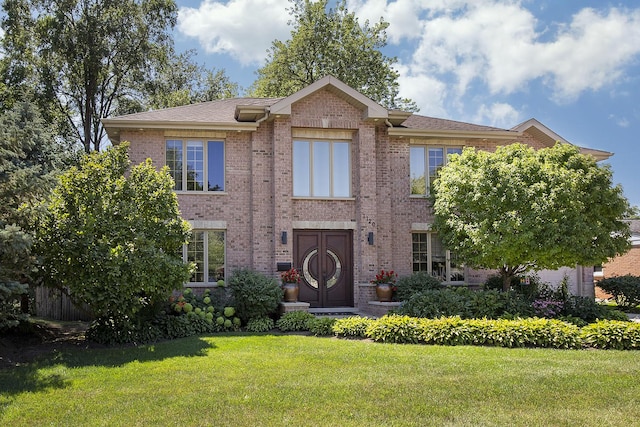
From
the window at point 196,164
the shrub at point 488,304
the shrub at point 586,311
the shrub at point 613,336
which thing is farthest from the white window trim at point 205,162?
the shrub at point 613,336

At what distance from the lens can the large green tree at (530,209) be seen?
14.0 metres

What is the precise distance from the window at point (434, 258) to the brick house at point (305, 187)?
0.03 metres

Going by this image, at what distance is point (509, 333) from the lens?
11.2m

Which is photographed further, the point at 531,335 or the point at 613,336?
the point at 531,335

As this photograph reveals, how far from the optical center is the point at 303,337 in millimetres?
12211

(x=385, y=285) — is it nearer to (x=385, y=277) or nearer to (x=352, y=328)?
(x=385, y=277)

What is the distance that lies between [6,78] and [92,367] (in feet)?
64.9

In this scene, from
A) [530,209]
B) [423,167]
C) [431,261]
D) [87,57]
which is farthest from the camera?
[87,57]

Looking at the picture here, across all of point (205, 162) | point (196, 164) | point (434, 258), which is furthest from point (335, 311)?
point (196, 164)

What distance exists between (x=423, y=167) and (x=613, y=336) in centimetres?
793

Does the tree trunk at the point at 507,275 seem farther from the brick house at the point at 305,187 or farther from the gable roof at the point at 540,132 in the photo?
the gable roof at the point at 540,132

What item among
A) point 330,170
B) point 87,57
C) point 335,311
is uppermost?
point 87,57

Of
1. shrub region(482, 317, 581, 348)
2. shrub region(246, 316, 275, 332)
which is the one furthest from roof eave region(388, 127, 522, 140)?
shrub region(482, 317, 581, 348)

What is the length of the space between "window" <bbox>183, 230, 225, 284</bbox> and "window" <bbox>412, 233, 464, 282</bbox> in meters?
5.80
